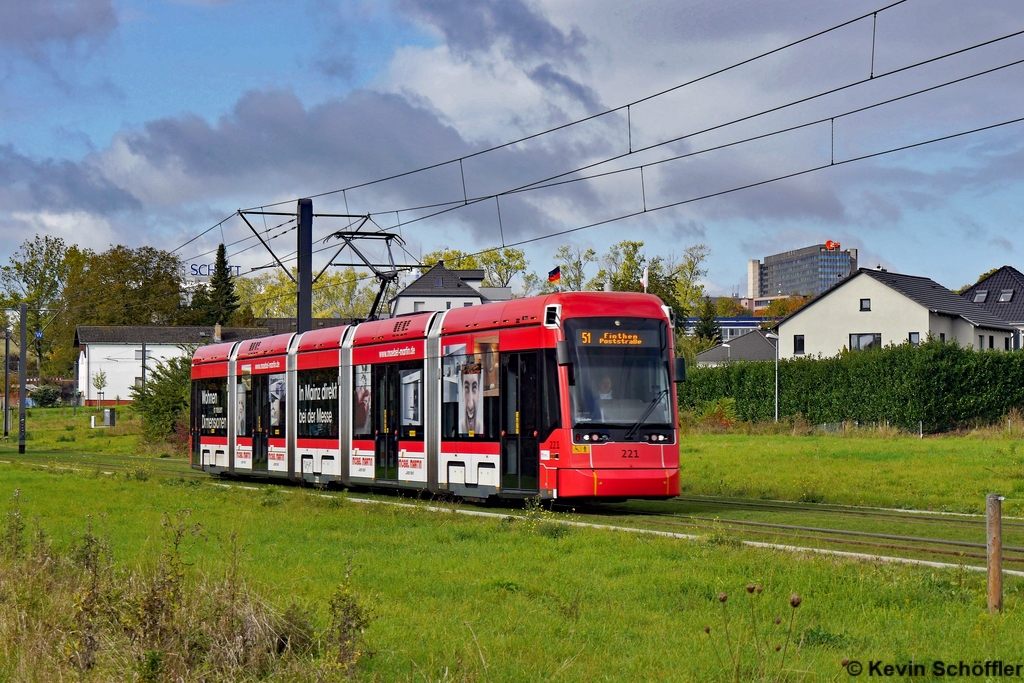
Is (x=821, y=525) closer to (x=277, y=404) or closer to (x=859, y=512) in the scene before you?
(x=859, y=512)

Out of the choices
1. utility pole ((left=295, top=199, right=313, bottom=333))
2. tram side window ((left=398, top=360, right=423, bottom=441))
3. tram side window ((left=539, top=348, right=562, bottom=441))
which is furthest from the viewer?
utility pole ((left=295, top=199, right=313, bottom=333))

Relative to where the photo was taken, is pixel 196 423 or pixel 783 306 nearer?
pixel 196 423

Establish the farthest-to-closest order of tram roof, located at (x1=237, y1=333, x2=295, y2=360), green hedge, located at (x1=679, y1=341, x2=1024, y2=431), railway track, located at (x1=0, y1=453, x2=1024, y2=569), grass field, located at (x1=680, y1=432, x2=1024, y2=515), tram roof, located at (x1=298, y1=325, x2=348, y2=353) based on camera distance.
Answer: green hedge, located at (x1=679, y1=341, x2=1024, y2=431)
tram roof, located at (x1=237, y1=333, x2=295, y2=360)
tram roof, located at (x1=298, y1=325, x2=348, y2=353)
grass field, located at (x1=680, y1=432, x2=1024, y2=515)
railway track, located at (x1=0, y1=453, x2=1024, y2=569)

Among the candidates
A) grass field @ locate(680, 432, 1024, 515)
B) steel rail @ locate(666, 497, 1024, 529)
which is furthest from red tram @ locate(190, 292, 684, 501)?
grass field @ locate(680, 432, 1024, 515)

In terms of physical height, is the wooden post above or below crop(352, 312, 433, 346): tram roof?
below

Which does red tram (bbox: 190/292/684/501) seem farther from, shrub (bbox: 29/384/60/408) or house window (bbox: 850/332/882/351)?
shrub (bbox: 29/384/60/408)

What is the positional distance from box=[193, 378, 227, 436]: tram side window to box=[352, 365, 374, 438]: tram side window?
826 cm

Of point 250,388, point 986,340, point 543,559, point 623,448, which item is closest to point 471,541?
point 543,559

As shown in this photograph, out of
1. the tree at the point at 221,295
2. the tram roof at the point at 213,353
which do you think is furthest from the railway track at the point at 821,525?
the tree at the point at 221,295

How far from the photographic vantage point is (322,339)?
26.4 metres

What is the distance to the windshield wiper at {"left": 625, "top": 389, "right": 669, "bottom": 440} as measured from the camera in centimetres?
1783

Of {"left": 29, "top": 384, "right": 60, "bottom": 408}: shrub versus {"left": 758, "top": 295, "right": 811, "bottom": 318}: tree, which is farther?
{"left": 758, "top": 295, "right": 811, "bottom": 318}: tree

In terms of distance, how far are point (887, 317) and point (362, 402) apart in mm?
49681

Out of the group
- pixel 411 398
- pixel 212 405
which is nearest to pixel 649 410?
pixel 411 398
